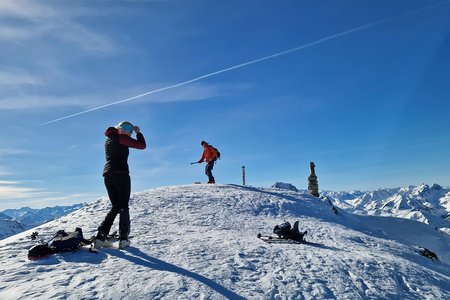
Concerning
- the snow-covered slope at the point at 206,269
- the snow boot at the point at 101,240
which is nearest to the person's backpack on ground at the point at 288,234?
the snow-covered slope at the point at 206,269

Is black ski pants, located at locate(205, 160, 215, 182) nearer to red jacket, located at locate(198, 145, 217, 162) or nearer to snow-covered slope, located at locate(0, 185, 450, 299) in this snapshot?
red jacket, located at locate(198, 145, 217, 162)

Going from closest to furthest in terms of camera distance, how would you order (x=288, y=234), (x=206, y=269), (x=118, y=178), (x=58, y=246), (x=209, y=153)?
(x=206, y=269) → (x=58, y=246) → (x=118, y=178) → (x=288, y=234) → (x=209, y=153)

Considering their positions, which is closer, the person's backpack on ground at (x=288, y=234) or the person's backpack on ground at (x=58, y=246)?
the person's backpack on ground at (x=58, y=246)

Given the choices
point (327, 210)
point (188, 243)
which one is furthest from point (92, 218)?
point (327, 210)

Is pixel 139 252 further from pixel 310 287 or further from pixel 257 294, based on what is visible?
pixel 310 287

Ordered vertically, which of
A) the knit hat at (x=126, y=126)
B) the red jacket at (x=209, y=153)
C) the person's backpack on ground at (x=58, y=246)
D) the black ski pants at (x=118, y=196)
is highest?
the red jacket at (x=209, y=153)

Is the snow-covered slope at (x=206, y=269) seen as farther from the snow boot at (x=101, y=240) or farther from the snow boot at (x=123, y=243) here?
the snow boot at (x=101, y=240)

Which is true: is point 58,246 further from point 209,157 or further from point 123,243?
point 209,157

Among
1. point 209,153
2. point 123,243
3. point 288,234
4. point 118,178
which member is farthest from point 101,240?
point 209,153

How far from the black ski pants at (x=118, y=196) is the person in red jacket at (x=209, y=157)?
16.3 meters

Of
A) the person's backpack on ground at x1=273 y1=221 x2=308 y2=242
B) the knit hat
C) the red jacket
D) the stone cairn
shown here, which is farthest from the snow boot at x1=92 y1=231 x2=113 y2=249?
the stone cairn

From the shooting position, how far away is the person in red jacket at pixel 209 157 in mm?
25438

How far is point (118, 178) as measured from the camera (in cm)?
905

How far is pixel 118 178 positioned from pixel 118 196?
0.49 m
